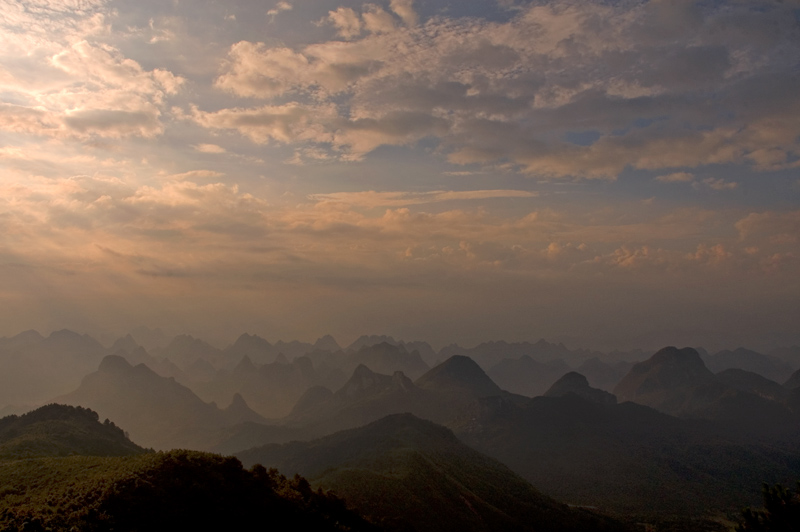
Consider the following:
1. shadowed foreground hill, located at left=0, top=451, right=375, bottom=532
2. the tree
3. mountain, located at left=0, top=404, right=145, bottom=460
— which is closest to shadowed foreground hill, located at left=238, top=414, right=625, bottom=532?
shadowed foreground hill, located at left=0, top=451, right=375, bottom=532

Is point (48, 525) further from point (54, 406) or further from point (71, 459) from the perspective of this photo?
point (54, 406)

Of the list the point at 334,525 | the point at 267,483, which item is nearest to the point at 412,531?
the point at 334,525

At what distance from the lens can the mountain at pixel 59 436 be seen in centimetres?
12044

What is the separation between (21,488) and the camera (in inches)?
2473

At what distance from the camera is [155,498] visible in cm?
5700

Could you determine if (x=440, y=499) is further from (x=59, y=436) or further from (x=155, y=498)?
(x=59, y=436)

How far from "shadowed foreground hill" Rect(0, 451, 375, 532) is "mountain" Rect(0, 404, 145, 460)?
53004 mm

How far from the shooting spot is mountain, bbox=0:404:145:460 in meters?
120

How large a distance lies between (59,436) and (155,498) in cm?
11023

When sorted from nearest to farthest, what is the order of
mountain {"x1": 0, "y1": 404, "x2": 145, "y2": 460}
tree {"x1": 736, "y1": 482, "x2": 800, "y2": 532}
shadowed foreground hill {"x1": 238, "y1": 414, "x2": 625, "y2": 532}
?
tree {"x1": 736, "y1": 482, "x2": 800, "y2": 532}, shadowed foreground hill {"x1": 238, "y1": 414, "x2": 625, "y2": 532}, mountain {"x1": 0, "y1": 404, "x2": 145, "y2": 460}

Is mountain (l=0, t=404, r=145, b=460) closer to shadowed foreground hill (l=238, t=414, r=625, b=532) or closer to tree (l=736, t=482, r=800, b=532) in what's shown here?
shadowed foreground hill (l=238, t=414, r=625, b=532)

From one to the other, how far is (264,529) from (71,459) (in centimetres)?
4040

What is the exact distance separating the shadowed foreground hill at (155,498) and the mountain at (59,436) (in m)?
53.0

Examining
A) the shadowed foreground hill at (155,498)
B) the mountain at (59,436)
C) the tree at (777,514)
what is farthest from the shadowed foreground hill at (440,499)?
the mountain at (59,436)
